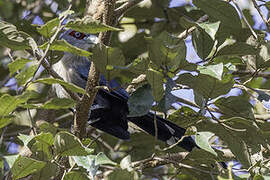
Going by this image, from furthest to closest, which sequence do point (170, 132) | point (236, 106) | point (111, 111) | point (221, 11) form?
point (111, 111) < point (170, 132) < point (236, 106) < point (221, 11)

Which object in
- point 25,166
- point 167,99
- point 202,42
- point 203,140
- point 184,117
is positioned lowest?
point 184,117

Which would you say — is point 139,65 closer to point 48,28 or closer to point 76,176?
point 48,28

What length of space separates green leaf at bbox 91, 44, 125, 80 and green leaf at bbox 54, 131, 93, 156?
11.8 inches

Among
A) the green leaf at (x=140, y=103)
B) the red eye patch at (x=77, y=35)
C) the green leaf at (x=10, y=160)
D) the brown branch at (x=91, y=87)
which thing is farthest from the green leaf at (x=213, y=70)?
the red eye patch at (x=77, y=35)

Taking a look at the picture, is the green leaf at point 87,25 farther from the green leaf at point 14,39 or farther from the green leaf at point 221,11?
the green leaf at point 221,11

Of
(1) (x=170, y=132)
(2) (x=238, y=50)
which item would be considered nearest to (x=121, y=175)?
(2) (x=238, y=50)

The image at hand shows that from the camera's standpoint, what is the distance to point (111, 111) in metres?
3.06

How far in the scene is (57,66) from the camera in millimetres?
3305

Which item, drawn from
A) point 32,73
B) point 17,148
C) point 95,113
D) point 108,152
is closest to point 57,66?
point 95,113

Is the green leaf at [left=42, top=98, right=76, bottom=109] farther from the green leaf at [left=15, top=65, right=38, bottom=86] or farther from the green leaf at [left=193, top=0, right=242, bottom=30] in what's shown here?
the green leaf at [left=193, top=0, right=242, bottom=30]

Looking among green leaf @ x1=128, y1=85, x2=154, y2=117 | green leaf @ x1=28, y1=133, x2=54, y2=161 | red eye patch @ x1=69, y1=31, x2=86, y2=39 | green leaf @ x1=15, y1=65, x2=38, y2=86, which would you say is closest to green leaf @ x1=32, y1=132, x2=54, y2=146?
green leaf @ x1=28, y1=133, x2=54, y2=161

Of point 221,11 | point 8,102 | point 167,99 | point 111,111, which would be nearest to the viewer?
point 8,102

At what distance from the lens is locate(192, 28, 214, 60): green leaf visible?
1937 mm

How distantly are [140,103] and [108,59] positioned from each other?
8.4 inches
